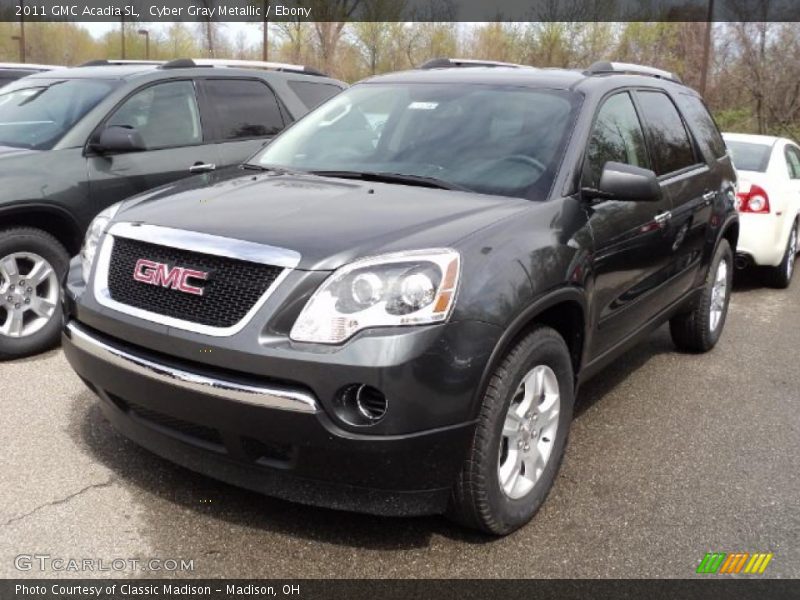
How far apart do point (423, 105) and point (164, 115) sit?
261cm

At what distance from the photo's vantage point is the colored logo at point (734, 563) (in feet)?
9.84

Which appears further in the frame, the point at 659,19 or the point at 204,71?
the point at 659,19

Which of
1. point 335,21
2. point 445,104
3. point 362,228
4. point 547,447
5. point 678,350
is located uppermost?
point 335,21

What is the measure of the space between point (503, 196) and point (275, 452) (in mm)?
1471

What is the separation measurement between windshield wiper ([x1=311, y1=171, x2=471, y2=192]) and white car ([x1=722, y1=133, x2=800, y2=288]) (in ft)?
17.5

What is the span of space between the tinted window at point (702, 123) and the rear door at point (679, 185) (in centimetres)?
18

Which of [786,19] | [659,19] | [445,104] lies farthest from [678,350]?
[659,19]

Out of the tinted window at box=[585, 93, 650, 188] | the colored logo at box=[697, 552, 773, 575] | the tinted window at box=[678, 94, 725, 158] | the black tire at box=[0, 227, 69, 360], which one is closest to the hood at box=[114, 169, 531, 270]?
the tinted window at box=[585, 93, 650, 188]

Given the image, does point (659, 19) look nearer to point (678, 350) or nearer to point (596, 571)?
point (678, 350)

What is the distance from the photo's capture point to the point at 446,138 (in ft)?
12.6

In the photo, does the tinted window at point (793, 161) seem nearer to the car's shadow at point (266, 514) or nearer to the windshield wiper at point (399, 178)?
the windshield wiper at point (399, 178)

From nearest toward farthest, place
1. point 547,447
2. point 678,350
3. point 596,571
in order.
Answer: point 596,571 < point 547,447 < point 678,350

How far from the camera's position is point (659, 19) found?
1281 inches

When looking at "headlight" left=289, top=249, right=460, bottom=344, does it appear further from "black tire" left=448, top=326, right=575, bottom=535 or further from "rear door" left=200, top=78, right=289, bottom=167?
"rear door" left=200, top=78, right=289, bottom=167
